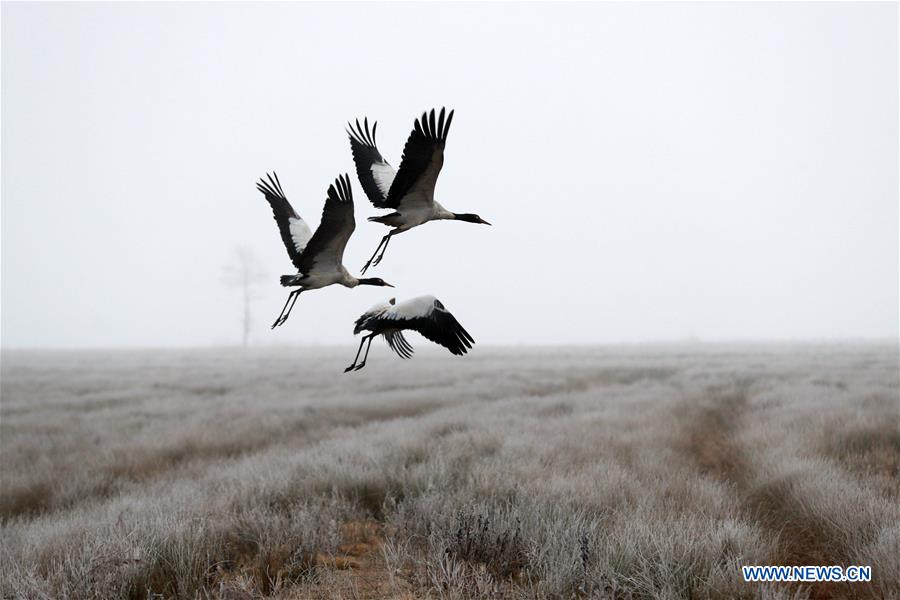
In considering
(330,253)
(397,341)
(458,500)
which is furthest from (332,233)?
(458,500)

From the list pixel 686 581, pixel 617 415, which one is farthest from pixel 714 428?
pixel 686 581

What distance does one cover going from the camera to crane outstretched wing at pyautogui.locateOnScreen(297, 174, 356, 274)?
0.81m

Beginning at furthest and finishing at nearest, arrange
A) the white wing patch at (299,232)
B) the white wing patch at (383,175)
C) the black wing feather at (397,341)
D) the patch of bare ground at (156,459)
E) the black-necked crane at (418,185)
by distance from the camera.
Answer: the patch of bare ground at (156,459), the black wing feather at (397,341), the white wing patch at (383,175), the white wing patch at (299,232), the black-necked crane at (418,185)

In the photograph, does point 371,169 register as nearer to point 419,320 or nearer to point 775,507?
point 419,320

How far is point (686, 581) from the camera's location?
3.31 m

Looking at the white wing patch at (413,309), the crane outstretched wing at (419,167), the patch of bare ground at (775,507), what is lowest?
the patch of bare ground at (775,507)

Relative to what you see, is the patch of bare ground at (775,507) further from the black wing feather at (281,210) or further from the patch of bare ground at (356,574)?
the black wing feather at (281,210)

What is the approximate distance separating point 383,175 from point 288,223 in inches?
10.3

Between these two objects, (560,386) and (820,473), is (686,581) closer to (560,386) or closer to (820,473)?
(820,473)

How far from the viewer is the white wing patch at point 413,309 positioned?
1.11m

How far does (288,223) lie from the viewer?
114cm

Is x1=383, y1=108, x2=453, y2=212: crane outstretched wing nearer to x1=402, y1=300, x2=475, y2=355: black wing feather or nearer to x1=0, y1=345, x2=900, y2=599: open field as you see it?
x1=402, y1=300, x2=475, y2=355: black wing feather

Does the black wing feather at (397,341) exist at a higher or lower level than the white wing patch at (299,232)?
lower

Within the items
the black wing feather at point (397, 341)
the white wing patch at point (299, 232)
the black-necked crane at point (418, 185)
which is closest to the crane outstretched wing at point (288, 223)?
the white wing patch at point (299, 232)
